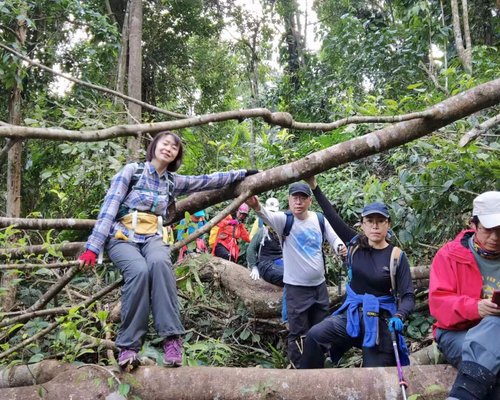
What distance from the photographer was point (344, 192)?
7215mm

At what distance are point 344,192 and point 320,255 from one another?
2963mm

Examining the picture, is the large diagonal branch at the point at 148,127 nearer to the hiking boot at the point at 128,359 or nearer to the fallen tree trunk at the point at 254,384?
the hiking boot at the point at 128,359

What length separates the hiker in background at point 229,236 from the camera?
654 cm

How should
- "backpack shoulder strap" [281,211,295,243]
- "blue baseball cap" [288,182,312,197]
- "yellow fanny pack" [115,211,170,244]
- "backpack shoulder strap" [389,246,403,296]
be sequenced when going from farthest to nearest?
"backpack shoulder strap" [281,211,295,243]
"blue baseball cap" [288,182,312,197]
"backpack shoulder strap" [389,246,403,296]
"yellow fanny pack" [115,211,170,244]

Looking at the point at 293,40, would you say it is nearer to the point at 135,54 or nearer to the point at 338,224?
the point at 135,54

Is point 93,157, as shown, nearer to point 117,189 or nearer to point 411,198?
point 117,189

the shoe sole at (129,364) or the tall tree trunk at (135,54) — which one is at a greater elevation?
the tall tree trunk at (135,54)

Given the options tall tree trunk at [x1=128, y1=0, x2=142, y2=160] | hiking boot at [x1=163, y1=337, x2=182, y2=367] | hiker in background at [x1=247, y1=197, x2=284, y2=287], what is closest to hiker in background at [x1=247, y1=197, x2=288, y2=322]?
hiker in background at [x1=247, y1=197, x2=284, y2=287]

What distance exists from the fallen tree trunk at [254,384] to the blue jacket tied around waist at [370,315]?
1.02 ft

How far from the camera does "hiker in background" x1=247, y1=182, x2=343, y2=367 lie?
435cm

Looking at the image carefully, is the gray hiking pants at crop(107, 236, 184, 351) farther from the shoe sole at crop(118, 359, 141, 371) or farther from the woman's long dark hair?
the woman's long dark hair

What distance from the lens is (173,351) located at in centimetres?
303

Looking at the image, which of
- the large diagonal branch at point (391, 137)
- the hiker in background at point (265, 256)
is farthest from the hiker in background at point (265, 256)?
the large diagonal branch at point (391, 137)

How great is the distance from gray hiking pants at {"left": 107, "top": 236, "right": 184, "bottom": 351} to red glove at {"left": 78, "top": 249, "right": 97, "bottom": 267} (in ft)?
0.46
